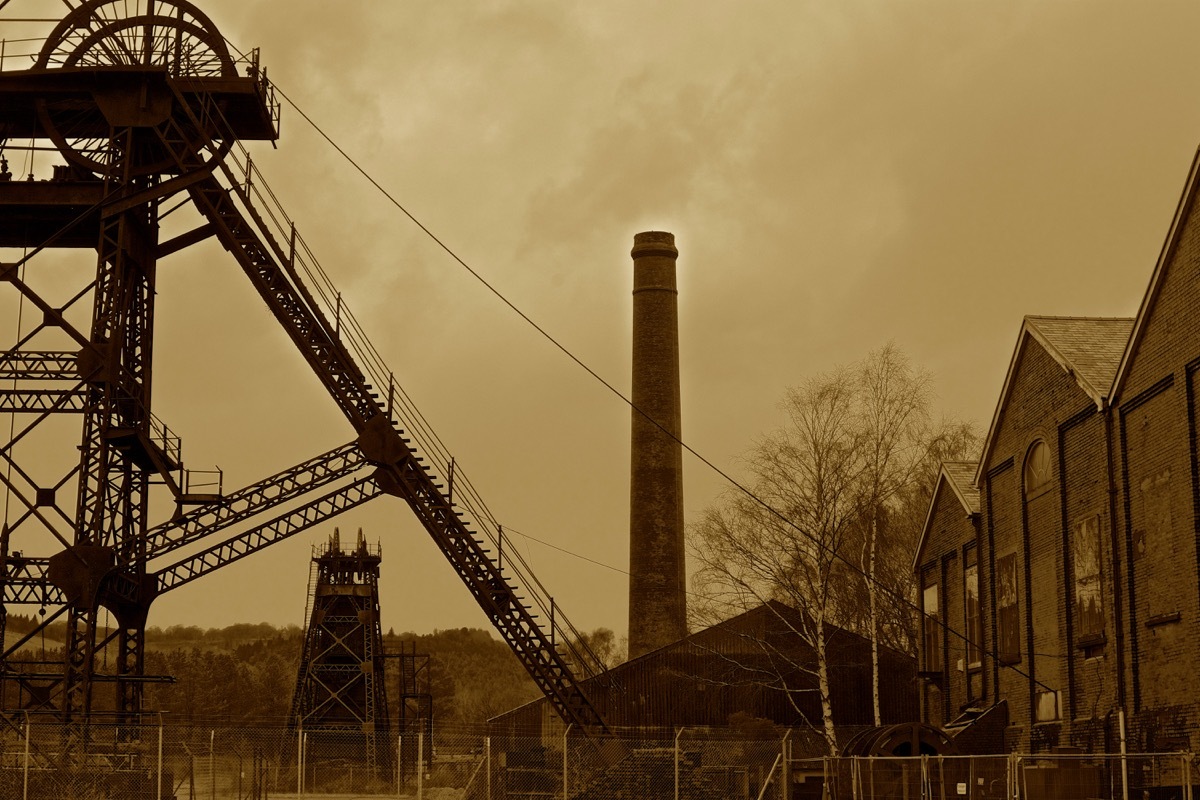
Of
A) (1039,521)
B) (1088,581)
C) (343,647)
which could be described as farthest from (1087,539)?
(343,647)

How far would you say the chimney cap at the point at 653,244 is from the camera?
48.1 metres

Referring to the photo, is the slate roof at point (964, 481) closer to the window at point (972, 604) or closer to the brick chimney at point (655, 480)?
the window at point (972, 604)

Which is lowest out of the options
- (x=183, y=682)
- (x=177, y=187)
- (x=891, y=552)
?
(x=183, y=682)

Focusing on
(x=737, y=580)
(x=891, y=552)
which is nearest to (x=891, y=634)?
(x=891, y=552)

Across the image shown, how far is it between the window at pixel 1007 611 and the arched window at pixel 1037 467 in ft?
5.67

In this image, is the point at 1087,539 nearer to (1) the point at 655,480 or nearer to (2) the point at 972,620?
(2) the point at 972,620

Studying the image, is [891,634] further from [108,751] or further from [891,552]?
[108,751]

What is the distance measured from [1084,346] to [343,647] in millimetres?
27891

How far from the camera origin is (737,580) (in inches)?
1510

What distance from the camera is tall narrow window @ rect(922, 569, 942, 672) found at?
3494 cm

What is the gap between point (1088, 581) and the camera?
2562 cm

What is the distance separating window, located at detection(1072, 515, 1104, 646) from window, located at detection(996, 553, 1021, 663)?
3.28 metres

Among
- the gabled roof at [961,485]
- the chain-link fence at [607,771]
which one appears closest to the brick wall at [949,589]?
the gabled roof at [961,485]

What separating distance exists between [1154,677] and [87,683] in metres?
18.8
